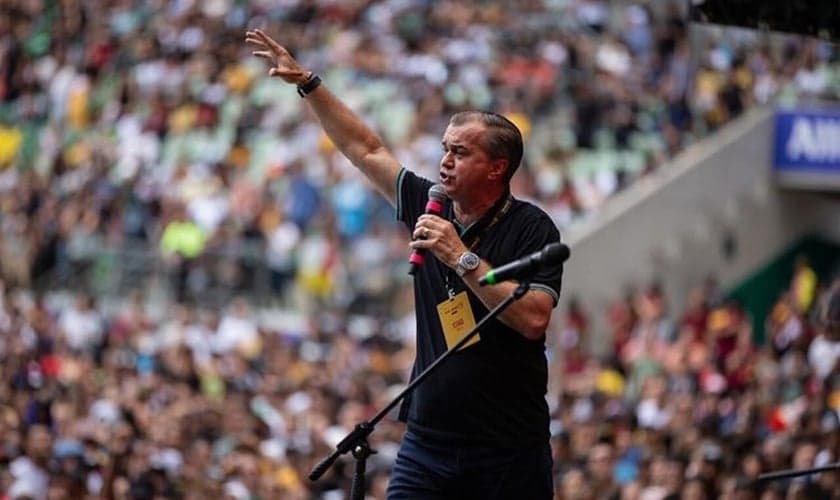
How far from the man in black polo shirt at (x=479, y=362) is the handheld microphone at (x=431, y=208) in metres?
0.04

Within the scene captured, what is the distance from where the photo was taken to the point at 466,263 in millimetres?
6230

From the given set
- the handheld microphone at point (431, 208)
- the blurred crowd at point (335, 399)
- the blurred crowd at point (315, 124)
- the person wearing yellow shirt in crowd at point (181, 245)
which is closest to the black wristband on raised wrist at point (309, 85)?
the handheld microphone at point (431, 208)

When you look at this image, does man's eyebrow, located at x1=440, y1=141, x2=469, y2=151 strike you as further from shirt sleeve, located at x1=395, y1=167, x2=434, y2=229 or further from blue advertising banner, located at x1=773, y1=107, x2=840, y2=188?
blue advertising banner, located at x1=773, y1=107, x2=840, y2=188

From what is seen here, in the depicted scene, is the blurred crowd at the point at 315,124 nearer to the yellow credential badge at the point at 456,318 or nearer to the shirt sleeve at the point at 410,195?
the shirt sleeve at the point at 410,195

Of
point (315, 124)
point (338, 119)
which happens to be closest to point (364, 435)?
point (338, 119)

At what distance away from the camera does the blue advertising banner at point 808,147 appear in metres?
18.8

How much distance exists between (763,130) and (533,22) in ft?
11.7

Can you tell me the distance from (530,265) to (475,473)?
824 mm

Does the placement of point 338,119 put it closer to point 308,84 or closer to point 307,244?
point 308,84

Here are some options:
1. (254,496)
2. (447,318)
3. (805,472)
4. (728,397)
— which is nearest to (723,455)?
(728,397)

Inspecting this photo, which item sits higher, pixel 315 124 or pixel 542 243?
pixel 315 124

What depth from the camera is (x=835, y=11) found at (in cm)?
848

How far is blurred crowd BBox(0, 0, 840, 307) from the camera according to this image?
19594mm

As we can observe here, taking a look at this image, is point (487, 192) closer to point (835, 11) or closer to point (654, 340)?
point (835, 11)
